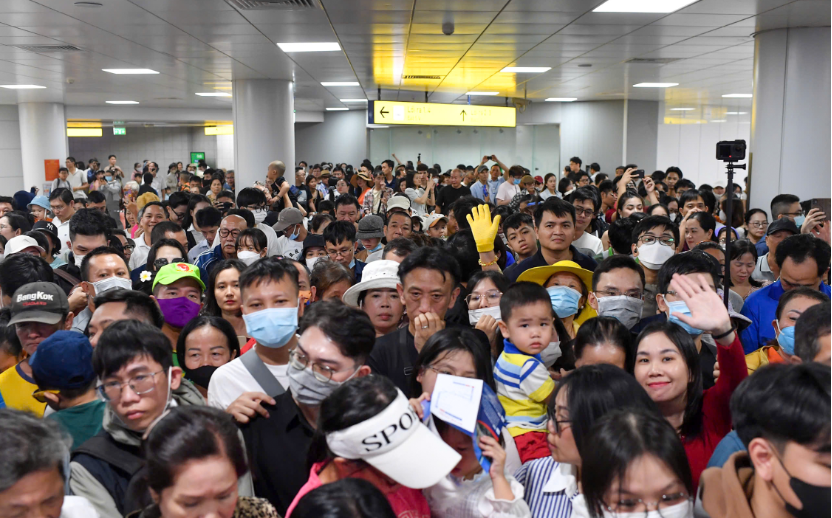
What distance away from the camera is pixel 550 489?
7.33 feet

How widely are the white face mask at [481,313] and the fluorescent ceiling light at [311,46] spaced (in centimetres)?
583

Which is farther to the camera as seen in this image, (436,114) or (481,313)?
(436,114)

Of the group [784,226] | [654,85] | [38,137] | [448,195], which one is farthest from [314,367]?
[38,137]

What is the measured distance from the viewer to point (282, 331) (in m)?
3.07

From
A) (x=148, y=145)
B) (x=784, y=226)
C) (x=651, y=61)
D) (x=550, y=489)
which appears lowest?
(x=550, y=489)

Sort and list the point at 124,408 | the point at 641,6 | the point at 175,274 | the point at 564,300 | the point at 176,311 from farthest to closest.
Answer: the point at 641,6 → the point at 175,274 → the point at 176,311 → the point at 564,300 → the point at 124,408

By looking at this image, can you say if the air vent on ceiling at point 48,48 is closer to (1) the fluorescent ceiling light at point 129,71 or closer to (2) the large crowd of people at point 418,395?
(1) the fluorescent ceiling light at point 129,71

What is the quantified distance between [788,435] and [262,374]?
79.0 inches

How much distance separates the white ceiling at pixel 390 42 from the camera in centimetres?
668

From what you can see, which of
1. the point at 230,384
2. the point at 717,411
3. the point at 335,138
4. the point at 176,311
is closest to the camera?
the point at 717,411

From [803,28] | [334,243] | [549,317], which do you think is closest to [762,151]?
[803,28]

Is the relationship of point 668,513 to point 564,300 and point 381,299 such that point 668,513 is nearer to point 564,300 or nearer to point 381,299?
point 564,300

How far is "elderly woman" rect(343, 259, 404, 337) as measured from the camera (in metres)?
3.84

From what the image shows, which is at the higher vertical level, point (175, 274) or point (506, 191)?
point (506, 191)
